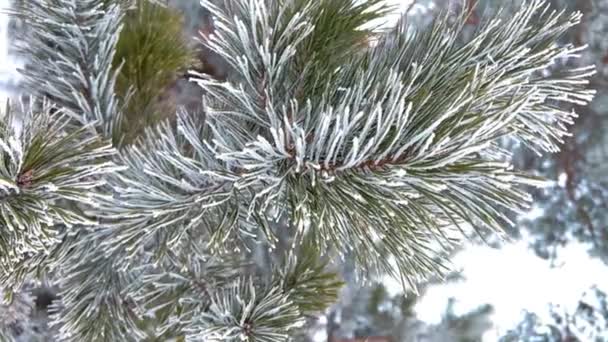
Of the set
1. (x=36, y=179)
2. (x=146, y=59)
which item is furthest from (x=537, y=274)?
(x=36, y=179)

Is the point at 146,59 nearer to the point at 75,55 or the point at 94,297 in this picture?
the point at 75,55

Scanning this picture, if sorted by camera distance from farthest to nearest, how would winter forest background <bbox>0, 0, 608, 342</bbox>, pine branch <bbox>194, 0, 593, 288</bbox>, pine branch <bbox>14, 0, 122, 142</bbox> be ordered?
winter forest background <bbox>0, 0, 608, 342</bbox>, pine branch <bbox>14, 0, 122, 142</bbox>, pine branch <bbox>194, 0, 593, 288</bbox>

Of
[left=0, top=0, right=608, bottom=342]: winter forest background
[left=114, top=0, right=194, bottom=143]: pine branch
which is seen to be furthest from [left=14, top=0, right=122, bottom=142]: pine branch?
[left=0, top=0, right=608, bottom=342]: winter forest background

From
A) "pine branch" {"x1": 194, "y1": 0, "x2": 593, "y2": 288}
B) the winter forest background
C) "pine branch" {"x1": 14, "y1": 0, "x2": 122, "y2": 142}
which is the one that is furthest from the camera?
the winter forest background

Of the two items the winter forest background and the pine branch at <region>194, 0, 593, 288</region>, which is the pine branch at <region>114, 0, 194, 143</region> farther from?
the winter forest background

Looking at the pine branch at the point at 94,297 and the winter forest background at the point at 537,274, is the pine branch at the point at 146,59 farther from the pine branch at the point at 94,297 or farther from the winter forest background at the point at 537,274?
the winter forest background at the point at 537,274

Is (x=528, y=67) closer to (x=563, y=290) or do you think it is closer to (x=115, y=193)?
(x=115, y=193)

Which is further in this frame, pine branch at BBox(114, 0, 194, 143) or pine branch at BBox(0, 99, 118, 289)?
pine branch at BBox(114, 0, 194, 143)

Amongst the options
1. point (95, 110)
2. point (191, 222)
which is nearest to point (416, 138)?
point (191, 222)
